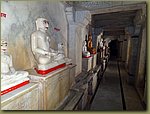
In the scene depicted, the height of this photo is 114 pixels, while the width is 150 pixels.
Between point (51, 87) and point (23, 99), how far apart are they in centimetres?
54

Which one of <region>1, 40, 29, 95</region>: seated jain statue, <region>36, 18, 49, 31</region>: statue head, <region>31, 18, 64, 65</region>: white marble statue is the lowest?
<region>1, 40, 29, 95</region>: seated jain statue

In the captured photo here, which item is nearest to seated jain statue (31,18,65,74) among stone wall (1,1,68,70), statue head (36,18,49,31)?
statue head (36,18,49,31)

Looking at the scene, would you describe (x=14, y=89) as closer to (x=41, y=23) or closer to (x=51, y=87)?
(x=51, y=87)

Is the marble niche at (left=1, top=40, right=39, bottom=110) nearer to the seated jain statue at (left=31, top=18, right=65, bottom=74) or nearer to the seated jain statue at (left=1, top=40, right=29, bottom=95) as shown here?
the seated jain statue at (left=1, top=40, right=29, bottom=95)

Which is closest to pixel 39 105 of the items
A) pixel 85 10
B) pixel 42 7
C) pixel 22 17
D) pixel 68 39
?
pixel 22 17

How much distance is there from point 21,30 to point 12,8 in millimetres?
274

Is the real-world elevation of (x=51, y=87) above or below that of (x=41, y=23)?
below

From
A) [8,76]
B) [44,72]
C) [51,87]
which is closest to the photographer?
[8,76]

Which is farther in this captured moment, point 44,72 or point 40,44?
point 40,44

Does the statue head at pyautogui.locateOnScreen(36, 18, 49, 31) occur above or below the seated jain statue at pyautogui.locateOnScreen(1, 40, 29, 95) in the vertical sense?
above

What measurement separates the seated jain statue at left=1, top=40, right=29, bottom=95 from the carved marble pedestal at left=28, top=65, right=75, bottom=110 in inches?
9.4

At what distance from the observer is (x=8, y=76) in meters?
1.29

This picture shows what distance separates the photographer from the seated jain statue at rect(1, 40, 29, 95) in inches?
49.1

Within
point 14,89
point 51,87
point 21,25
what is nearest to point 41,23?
point 21,25
